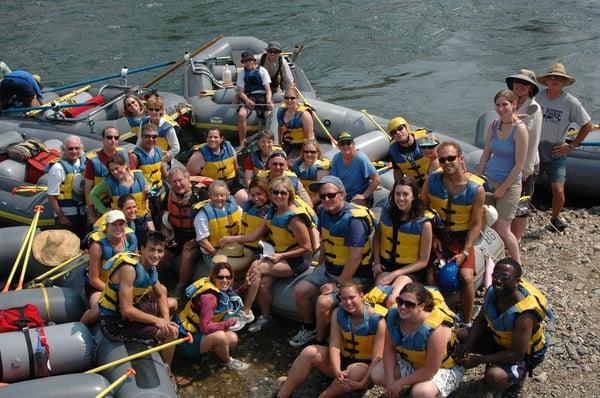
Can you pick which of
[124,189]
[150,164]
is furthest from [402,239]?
[150,164]

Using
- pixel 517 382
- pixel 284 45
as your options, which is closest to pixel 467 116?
pixel 284 45

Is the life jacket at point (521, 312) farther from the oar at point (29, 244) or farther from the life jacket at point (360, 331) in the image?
the oar at point (29, 244)

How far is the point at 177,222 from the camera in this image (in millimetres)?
6578

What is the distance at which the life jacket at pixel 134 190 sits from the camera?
6527mm

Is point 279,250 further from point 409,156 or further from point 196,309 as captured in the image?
point 409,156

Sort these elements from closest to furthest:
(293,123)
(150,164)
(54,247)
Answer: (54,247) < (150,164) < (293,123)

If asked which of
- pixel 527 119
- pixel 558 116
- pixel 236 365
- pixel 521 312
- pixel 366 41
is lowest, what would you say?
pixel 366 41

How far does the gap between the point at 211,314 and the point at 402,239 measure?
1.46 metres

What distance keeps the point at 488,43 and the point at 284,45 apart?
169 inches

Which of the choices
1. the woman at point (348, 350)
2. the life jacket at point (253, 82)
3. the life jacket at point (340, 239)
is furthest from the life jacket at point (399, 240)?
the life jacket at point (253, 82)

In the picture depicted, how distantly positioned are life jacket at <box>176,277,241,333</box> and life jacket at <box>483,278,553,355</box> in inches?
71.3

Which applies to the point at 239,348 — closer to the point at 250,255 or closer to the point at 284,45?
the point at 250,255

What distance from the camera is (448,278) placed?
555cm

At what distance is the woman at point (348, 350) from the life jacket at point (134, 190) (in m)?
2.26
